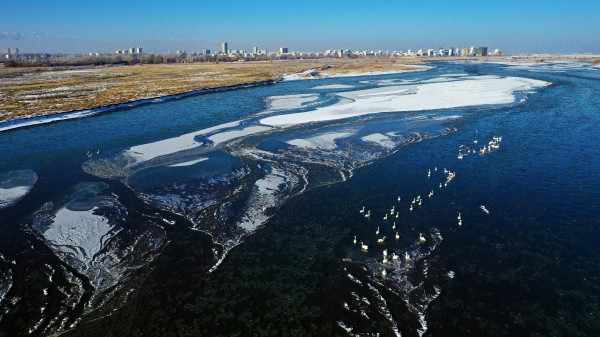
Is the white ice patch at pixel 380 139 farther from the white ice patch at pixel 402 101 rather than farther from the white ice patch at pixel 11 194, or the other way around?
the white ice patch at pixel 11 194

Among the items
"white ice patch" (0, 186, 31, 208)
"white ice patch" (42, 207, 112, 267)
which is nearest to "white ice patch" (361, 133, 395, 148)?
"white ice patch" (42, 207, 112, 267)

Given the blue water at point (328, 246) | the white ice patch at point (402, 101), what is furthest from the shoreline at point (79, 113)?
the white ice patch at point (402, 101)

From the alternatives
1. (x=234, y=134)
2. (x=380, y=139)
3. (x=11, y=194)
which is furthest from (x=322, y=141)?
(x=11, y=194)

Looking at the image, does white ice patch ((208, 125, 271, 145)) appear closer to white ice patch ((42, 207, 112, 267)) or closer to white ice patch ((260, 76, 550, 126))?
white ice patch ((260, 76, 550, 126))

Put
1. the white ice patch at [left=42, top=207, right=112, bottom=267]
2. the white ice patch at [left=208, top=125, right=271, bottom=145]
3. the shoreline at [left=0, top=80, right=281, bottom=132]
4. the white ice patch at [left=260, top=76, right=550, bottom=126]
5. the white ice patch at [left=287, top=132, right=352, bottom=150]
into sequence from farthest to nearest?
the white ice patch at [left=260, top=76, right=550, bottom=126] → the shoreline at [left=0, top=80, right=281, bottom=132] → the white ice patch at [left=208, top=125, right=271, bottom=145] → the white ice patch at [left=287, top=132, right=352, bottom=150] → the white ice patch at [left=42, top=207, right=112, bottom=267]

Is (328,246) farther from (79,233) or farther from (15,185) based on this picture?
(15,185)

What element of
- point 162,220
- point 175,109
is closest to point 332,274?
point 162,220
